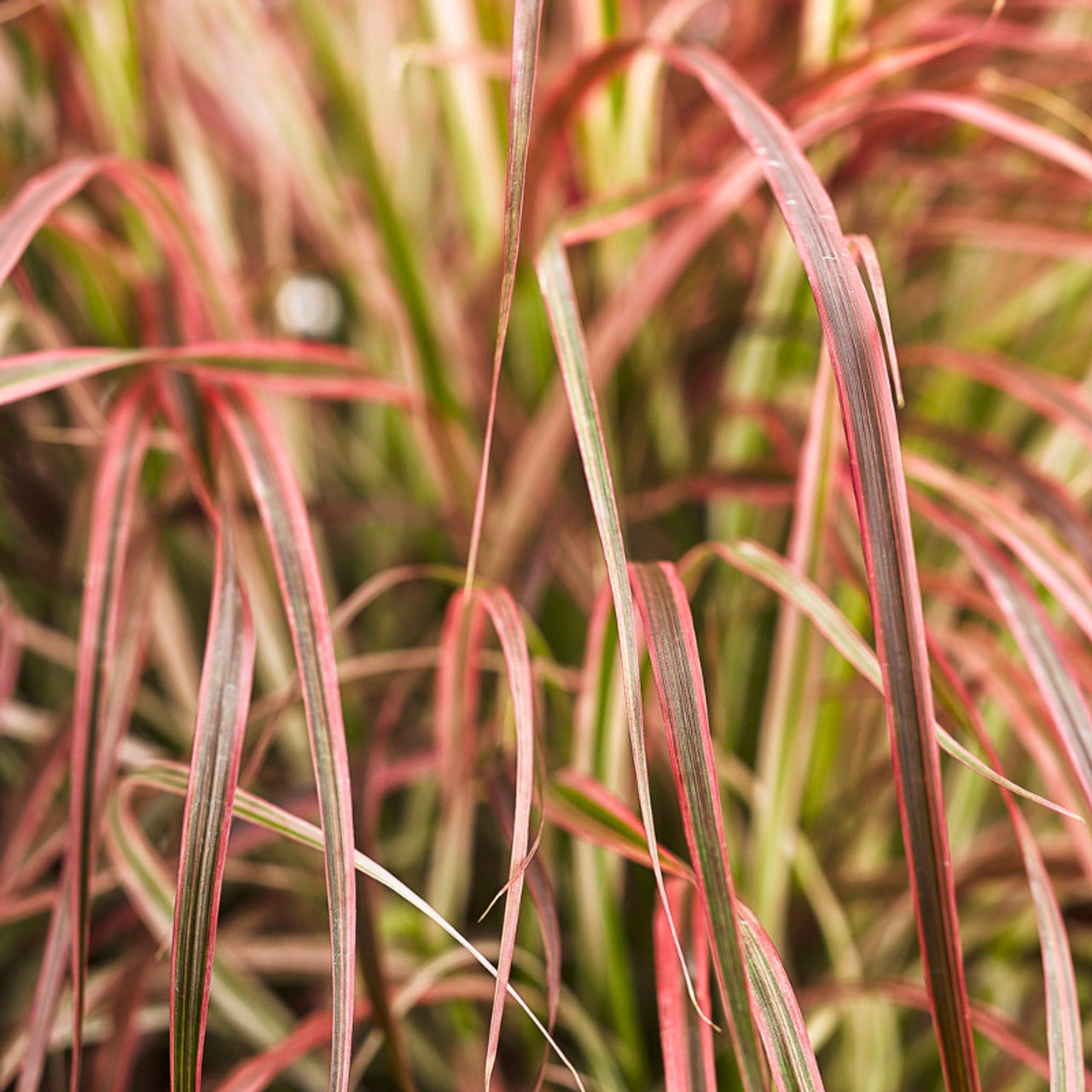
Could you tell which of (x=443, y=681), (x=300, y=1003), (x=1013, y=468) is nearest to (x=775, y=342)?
(x=1013, y=468)

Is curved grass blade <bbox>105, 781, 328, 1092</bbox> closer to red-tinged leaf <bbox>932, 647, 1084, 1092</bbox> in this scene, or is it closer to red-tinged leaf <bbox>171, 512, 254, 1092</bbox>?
red-tinged leaf <bbox>171, 512, 254, 1092</bbox>

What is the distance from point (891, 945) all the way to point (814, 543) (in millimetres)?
206

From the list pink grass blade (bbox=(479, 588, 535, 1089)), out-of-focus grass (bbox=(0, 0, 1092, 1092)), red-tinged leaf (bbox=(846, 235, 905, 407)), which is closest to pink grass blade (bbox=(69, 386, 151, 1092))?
out-of-focus grass (bbox=(0, 0, 1092, 1092))

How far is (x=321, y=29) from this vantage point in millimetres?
435

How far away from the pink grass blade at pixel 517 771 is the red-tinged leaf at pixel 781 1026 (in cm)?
6

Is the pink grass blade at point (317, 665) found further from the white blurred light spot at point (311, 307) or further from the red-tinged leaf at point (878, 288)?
the white blurred light spot at point (311, 307)

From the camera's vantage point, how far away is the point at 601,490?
0.23 meters

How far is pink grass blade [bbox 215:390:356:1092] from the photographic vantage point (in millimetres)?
231

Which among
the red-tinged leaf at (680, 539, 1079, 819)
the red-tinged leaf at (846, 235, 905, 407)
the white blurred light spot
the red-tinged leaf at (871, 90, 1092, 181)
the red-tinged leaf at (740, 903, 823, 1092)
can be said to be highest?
the white blurred light spot

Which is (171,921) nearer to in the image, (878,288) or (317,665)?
(317,665)

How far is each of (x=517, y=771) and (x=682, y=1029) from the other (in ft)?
0.27

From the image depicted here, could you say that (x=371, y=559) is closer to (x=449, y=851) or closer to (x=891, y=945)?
(x=449, y=851)

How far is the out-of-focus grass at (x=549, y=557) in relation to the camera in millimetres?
256

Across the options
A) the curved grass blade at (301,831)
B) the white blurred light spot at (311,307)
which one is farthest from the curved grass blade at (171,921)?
the white blurred light spot at (311,307)
